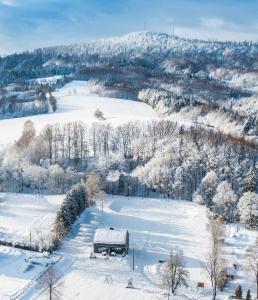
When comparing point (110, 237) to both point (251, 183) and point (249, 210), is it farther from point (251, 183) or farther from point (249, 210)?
point (251, 183)

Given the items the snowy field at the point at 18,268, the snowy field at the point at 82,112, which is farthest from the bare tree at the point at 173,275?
the snowy field at the point at 82,112

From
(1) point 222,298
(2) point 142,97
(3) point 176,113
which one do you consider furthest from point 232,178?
(2) point 142,97

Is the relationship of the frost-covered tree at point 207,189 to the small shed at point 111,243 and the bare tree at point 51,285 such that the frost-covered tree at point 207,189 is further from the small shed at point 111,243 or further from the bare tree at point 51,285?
the bare tree at point 51,285

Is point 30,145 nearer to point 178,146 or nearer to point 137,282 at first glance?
point 178,146

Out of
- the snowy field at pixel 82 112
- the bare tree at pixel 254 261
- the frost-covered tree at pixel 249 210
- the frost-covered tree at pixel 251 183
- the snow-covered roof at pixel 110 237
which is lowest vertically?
the bare tree at pixel 254 261

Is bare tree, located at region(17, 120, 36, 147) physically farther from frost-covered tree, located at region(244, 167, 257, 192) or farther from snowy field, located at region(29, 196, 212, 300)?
frost-covered tree, located at region(244, 167, 257, 192)
